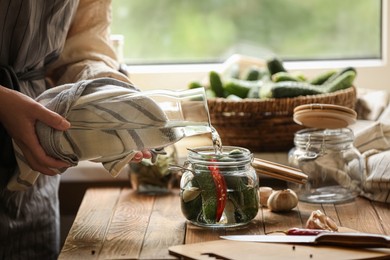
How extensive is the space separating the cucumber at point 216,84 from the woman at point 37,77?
0.30 m

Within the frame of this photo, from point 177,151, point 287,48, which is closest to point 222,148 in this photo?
point 177,151

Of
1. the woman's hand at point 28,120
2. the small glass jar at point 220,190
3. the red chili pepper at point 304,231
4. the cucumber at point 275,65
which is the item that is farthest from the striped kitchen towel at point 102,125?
the cucumber at point 275,65

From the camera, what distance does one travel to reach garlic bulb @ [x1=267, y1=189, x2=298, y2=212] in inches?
63.2

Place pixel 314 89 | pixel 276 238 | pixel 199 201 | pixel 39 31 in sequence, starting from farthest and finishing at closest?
pixel 314 89
pixel 39 31
pixel 199 201
pixel 276 238

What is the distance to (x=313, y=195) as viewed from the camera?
1.71 metres

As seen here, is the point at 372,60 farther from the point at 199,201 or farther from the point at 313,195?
the point at 199,201

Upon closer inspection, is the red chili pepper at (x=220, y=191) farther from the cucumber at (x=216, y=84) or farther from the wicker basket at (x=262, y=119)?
the cucumber at (x=216, y=84)

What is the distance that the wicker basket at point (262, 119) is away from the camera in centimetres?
186

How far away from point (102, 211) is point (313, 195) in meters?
0.41

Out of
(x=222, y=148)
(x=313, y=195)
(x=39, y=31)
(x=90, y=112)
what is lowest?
(x=313, y=195)

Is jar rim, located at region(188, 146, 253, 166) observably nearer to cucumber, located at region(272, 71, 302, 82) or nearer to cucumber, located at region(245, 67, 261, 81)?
cucumber, located at region(272, 71, 302, 82)

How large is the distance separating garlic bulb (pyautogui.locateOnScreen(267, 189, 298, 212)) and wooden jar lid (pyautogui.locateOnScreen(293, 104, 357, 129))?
154mm

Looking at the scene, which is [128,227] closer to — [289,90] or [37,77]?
[37,77]

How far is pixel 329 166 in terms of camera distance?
5.62 feet
